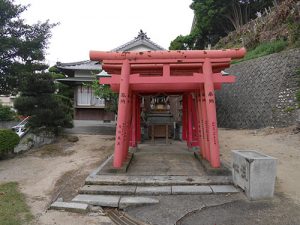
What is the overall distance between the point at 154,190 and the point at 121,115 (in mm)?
2347

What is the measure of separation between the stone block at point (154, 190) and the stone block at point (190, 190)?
0.16m

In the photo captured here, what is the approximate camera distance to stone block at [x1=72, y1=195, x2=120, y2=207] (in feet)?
18.4

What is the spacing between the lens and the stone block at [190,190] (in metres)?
6.05

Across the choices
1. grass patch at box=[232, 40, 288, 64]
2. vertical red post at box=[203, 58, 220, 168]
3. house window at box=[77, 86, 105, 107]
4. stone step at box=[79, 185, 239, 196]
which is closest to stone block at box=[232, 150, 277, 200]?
stone step at box=[79, 185, 239, 196]

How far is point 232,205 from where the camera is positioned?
213 inches

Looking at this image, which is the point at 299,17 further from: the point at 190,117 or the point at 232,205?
the point at 232,205

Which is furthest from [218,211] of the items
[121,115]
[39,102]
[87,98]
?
[87,98]

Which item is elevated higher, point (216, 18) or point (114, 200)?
point (216, 18)

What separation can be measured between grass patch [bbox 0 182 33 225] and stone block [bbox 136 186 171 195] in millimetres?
2269

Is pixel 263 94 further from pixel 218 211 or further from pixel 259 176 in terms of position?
pixel 218 211

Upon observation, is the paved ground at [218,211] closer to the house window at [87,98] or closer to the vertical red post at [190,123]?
the vertical red post at [190,123]

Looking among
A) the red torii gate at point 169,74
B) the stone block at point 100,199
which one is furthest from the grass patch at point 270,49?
the stone block at point 100,199

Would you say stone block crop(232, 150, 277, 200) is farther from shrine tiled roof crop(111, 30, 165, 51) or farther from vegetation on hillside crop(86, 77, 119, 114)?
shrine tiled roof crop(111, 30, 165, 51)

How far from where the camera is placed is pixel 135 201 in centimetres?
561
